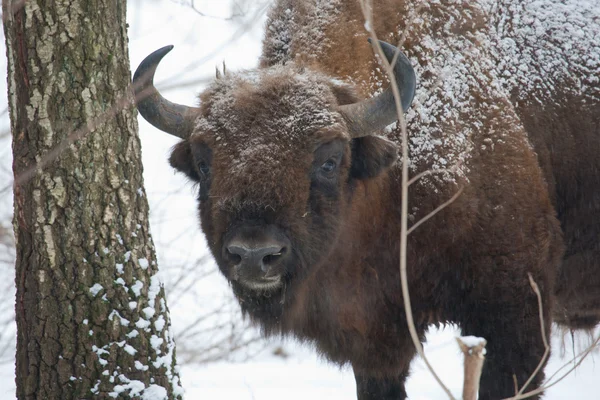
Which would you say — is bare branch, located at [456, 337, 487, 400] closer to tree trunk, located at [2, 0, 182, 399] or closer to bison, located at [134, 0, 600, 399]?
bison, located at [134, 0, 600, 399]

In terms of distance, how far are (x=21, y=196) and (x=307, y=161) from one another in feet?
4.84

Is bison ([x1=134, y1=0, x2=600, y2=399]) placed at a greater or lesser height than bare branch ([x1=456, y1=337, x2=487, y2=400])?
greater

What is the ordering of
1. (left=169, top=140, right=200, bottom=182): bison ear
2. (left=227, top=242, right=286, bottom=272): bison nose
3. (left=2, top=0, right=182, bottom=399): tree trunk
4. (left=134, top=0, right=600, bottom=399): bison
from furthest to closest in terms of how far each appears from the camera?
(left=169, top=140, right=200, bottom=182): bison ear, (left=134, top=0, right=600, bottom=399): bison, (left=227, top=242, right=286, bottom=272): bison nose, (left=2, top=0, right=182, bottom=399): tree trunk

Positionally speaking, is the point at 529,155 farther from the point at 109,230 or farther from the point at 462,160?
the point at 109,230

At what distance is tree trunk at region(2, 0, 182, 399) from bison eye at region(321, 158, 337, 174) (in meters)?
1.17

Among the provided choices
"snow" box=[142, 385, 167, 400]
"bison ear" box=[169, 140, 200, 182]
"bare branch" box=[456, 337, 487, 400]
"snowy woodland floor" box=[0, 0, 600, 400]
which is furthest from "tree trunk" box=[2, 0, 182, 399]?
"bare branch" box=[456, 337, 487, 400]

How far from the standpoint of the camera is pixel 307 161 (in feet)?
12.8

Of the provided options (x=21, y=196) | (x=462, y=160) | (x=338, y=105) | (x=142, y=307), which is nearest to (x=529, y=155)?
(x=462, y=160)

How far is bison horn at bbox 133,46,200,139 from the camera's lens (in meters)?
3.90

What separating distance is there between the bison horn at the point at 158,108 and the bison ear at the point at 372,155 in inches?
39.5

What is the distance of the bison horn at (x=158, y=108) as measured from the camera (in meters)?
3.90

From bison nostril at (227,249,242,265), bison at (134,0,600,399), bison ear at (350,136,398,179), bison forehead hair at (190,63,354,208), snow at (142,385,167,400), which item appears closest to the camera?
snow at (142,385,167,400)

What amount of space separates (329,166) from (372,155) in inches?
13.2

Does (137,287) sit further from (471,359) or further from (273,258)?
(471,359)
